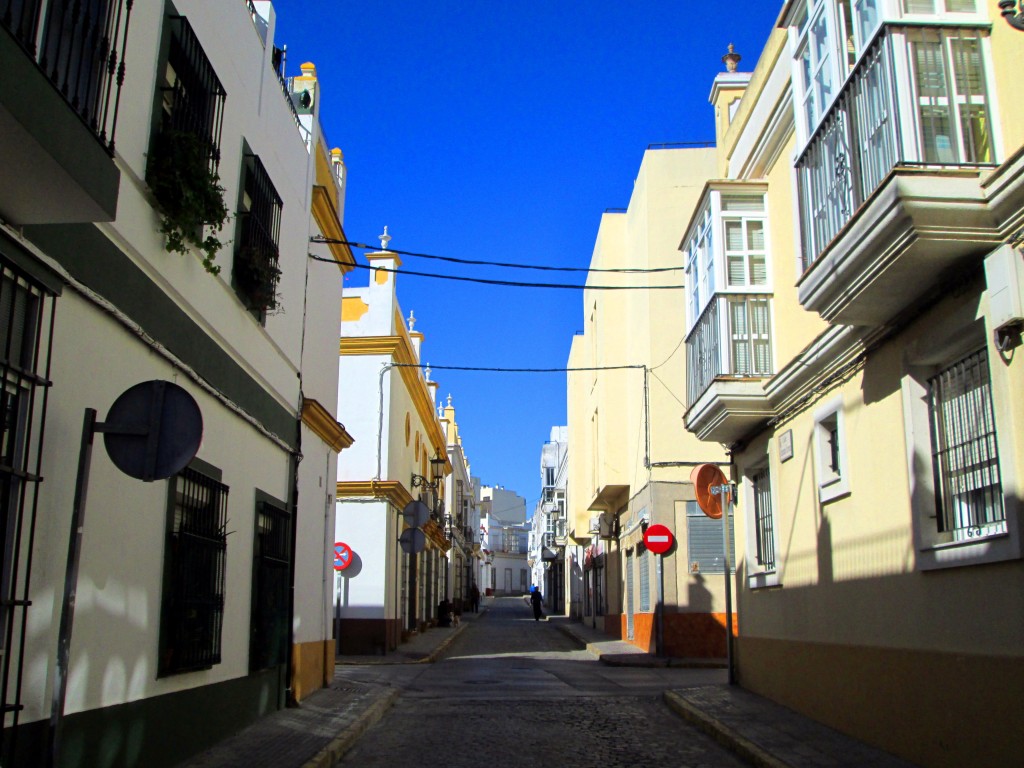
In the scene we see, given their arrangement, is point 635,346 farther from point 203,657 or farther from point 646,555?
point 203,657

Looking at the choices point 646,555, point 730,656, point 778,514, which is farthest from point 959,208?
point 646,555

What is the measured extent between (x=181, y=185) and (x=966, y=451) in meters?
5.93

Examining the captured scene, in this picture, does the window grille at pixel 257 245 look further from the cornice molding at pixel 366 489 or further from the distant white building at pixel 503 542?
the distant white building at pixel 503 542

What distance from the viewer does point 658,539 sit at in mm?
19297

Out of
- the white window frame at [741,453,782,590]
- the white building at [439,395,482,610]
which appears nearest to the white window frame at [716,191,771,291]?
the white window frame at [741,453,782,590]

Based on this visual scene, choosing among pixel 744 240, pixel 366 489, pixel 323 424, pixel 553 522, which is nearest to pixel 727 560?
pixel 744 240

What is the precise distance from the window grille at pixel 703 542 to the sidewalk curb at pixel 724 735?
829 cm

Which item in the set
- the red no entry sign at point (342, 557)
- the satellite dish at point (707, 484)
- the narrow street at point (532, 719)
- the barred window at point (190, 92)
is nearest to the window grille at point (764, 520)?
the satellite dish at point (707, 484)

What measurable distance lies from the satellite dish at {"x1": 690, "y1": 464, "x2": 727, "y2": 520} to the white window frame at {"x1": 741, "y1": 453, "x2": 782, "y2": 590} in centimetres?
57

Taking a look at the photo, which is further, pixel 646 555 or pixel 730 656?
pixel 646 555

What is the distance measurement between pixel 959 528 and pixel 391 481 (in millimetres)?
16674

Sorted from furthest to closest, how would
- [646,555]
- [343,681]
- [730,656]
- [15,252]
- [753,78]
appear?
1. [646,555]
2. [343,681]
3. [730,656]
4. [753,78]
5. [15,252]

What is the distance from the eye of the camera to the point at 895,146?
22.0 ft

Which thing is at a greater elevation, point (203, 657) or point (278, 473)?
point (278, 473)
